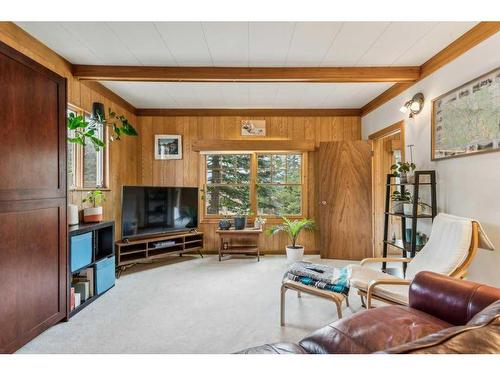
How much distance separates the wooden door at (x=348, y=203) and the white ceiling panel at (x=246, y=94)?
76cm

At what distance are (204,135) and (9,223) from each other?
349cm

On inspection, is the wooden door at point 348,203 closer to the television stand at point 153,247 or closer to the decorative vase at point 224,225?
the decorative vase at point 224,225

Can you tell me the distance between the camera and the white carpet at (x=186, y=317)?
2178 millimetres

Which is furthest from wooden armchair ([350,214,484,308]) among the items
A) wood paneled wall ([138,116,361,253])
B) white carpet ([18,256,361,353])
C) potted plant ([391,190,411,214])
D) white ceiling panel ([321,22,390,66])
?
wood paneled wall ([138,116,361,253])

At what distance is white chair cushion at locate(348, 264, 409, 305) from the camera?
225cm

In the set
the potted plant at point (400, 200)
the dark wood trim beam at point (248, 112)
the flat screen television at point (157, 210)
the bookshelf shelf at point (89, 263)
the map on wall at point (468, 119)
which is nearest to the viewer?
the map on wall at point (468, 119)

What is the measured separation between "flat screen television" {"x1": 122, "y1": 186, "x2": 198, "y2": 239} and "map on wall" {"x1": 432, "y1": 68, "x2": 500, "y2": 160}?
342cm

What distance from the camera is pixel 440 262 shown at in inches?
96.2

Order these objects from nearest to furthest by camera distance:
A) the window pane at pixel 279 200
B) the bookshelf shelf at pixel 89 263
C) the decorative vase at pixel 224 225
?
the bookshelf shelf at pixel 89 263 → the decorative vase at pixel 224 225 → the window pane at pixel 279 200

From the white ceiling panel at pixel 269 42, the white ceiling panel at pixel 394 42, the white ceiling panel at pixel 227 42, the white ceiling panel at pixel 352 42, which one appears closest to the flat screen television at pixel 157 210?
the white ceiling panel at pixel 227 42

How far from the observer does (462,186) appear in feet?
8.88

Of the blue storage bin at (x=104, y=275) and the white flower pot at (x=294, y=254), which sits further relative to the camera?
the white flower pot at (x=294, y=254)

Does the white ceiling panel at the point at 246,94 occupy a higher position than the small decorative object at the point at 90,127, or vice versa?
the white ceiling panel at the point at 246,94
